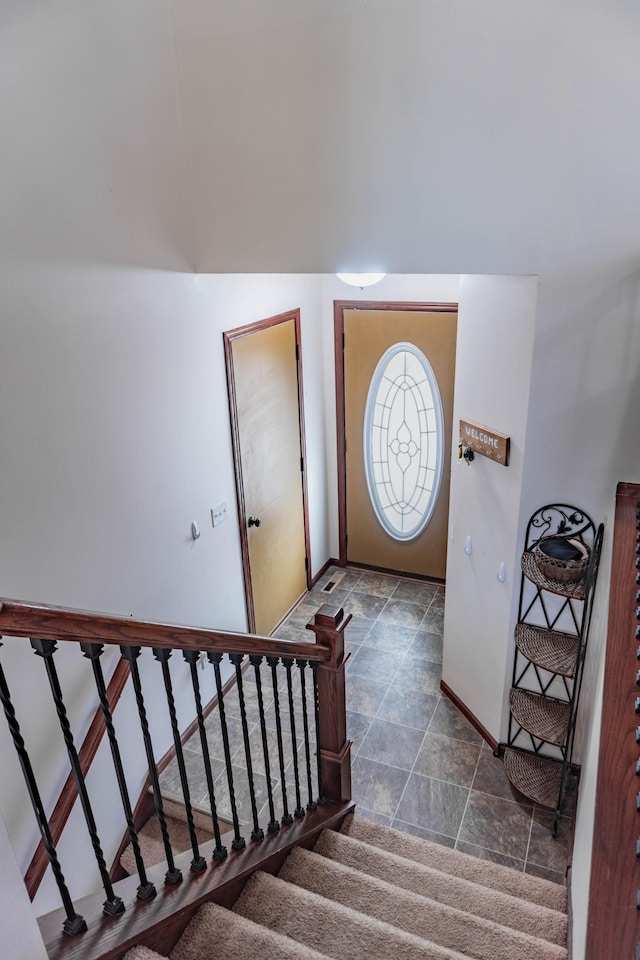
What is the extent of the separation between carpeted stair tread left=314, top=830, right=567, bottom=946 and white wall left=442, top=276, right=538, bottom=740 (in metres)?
1.25

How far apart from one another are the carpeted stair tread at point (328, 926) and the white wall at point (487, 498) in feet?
5.64

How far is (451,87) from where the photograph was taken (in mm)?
2445

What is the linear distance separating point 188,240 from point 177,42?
2.59 ft

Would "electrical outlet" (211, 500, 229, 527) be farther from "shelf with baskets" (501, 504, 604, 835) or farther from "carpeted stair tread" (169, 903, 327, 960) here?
"carpeted stair tread" (169, 903, 327, 960)

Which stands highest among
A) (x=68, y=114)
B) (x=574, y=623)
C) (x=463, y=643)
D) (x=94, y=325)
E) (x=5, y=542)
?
(x=68, y=114)

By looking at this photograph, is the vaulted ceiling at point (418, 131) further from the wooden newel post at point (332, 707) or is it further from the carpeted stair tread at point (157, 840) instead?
the carpeted stair tread at point (157, 840)

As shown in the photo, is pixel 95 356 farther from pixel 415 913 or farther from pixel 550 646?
pixel 550 646

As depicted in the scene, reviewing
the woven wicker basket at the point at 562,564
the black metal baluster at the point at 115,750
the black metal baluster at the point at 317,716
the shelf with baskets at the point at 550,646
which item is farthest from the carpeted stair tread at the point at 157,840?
the woven wicker basket at the point at 562,564

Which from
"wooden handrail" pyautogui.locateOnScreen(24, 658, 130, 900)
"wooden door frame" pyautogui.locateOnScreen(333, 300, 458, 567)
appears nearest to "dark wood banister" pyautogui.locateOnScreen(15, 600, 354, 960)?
"wooden handrail" pyautogui.locateOnScreen(24, 658, 130, 900)

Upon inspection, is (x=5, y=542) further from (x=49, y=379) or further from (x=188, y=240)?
(x=188, y=240)

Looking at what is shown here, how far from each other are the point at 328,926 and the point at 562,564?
1645 mm

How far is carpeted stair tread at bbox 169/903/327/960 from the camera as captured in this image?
1.62 m

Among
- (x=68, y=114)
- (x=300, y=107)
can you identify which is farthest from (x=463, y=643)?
(x=68, y=114)

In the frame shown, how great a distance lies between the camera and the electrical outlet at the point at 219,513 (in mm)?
3590
